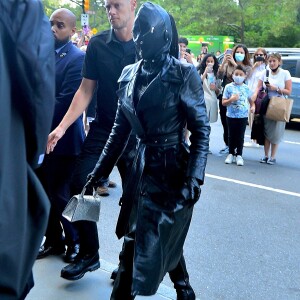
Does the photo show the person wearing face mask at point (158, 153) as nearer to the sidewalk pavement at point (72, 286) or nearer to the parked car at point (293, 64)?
the sidewalk pavement at point (72, 286)

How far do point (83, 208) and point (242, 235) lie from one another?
87.9 inches

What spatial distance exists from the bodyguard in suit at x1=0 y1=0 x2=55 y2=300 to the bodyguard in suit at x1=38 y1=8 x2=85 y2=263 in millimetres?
2277

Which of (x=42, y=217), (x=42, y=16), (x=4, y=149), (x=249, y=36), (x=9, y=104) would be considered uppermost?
(x=42, y=16)

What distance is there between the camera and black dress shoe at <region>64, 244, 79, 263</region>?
388cm

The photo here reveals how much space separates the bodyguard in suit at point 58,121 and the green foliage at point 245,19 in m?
24.3

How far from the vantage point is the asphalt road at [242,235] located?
3.77m

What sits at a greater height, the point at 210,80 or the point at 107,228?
the point at 210,80

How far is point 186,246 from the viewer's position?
14.8 ft

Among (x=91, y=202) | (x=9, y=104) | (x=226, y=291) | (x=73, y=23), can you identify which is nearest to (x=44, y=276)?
(x=91, y=202)

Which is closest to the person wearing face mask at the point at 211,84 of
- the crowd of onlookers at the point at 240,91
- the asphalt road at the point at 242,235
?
the crowd of onlookers at the point at 240,91

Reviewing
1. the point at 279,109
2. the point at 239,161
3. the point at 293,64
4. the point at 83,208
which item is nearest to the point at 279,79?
the point at 279,109

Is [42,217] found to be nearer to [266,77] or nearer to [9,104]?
[9,104]

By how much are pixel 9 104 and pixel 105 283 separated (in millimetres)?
2508

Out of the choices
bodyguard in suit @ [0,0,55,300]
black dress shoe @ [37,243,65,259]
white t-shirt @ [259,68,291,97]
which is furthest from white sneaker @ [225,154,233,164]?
bodyguard in suit @ [0,0,55,300]
